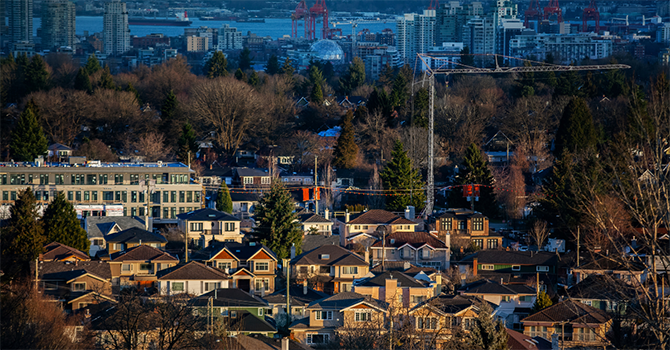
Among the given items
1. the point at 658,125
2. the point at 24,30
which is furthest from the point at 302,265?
the point at 24,30

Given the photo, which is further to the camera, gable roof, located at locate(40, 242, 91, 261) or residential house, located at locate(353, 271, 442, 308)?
gable roof, located at locate(40, 242, 91, 261)

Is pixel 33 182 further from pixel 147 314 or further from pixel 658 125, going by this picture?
pixel 658 125

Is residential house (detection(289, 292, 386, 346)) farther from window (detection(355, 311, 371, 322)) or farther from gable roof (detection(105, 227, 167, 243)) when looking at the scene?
gable roof (detection(105, 227, 167, 243))

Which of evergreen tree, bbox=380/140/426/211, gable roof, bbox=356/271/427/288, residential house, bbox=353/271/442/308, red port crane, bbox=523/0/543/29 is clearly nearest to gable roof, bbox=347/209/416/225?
evergreen tree, bbox=380/140/426/211

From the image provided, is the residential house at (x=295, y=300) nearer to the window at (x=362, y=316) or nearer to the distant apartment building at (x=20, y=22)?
the window at (x=362, y=316)

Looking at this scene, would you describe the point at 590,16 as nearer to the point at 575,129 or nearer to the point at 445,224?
the point at 575,129

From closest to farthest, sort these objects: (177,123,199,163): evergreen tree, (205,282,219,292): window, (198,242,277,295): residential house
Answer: (205,282,219,292): window → (198,242,277,295): residential house → (177,123,199,163): evergreen tree

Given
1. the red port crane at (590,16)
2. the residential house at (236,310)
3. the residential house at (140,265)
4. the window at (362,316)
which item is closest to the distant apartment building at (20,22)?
the red port crane at (590,16)
